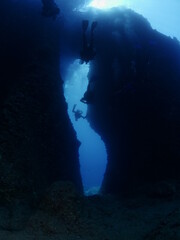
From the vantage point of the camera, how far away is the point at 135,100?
12469 millimetres

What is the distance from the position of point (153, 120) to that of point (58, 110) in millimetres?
4137

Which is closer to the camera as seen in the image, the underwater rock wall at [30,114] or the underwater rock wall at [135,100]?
the underwater rock wall at [30,114]

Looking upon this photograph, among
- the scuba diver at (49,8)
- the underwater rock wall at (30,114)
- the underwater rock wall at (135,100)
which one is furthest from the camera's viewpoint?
the underwater rock wall at (135,100)

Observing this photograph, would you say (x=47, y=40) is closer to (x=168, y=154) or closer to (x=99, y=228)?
(x=168, y=154)

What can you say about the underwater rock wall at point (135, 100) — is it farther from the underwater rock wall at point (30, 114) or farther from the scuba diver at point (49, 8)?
the scuba diver at point (49, 8)

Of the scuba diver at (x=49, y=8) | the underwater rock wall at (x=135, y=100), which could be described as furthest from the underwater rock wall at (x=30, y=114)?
the underwater rock wall at (x=135, y=100)

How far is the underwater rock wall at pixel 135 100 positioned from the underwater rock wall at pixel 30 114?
271 cm

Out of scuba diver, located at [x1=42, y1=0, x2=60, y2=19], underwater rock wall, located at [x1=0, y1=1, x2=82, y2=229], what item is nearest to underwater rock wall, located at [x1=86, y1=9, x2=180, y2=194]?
underwater rock wall, located at [x1=0, y1=1, x2=82, y2=229]

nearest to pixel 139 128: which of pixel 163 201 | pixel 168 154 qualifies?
pixel 168 154

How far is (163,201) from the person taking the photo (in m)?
8.25

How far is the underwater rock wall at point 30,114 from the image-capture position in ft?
21.9

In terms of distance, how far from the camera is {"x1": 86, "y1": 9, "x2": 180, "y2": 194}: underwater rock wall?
10898 mm

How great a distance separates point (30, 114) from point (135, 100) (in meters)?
5.73

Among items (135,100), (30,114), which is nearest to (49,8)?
(30,114)
